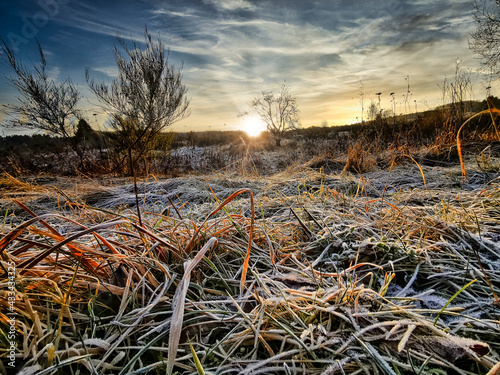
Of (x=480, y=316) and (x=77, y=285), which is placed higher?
(x=77, y=285)

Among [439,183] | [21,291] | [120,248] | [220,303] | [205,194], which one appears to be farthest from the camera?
[205,194]

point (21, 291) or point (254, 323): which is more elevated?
point (21, 291)

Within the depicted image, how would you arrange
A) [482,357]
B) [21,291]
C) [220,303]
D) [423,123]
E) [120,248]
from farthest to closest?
1. [423,123]
2. [120,248]
3. [220,303]
4. [21,291]
5. [482,357]

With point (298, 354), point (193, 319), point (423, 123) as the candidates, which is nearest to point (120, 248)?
point (193, 319)

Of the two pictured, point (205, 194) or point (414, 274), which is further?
point (205, 194)

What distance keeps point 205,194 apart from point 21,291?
8.93 feet

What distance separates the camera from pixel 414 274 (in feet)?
3.22

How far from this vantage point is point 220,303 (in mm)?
891

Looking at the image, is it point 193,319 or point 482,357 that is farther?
point 193,319

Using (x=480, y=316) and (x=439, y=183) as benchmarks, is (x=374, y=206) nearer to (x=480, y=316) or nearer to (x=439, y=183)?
(x=480, y=316)

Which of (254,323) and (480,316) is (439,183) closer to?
(480,316)

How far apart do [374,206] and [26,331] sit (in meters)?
2.11

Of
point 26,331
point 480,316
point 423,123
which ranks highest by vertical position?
point 423,123

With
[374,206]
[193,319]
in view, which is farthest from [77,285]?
[374,206]
